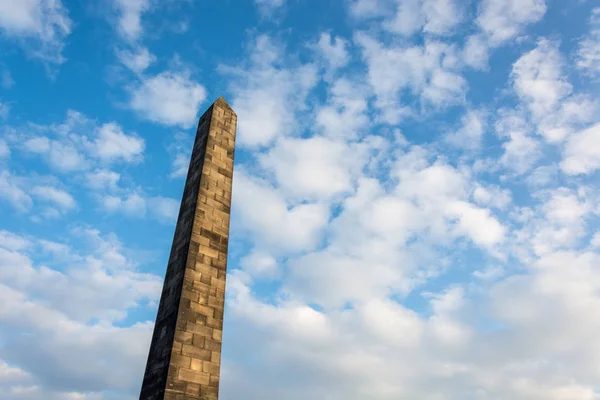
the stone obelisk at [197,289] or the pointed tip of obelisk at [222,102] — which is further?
the pointed tip of obelisk at [222,102]

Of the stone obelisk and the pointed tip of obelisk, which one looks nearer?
the stone obelisk

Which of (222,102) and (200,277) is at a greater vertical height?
(222,102)

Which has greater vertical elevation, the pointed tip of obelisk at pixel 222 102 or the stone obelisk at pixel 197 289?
the pointed tip of obelisk at pixel 222 102

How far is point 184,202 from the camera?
14.4m

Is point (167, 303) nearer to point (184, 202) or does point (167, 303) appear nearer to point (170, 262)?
point (170, 262)

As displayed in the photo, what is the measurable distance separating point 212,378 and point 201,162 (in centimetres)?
667

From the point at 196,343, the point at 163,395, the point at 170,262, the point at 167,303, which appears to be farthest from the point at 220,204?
the point at 163,395

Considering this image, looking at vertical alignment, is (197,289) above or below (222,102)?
below

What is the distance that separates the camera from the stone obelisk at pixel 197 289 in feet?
35.1

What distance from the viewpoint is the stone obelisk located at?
10.7 metres

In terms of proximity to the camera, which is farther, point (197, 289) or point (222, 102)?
point (222, 102)

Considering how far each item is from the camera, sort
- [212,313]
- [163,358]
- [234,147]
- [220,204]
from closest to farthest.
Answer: [163,358] < [212,313] < [220,204] < [234,147]

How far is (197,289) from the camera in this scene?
11.9m

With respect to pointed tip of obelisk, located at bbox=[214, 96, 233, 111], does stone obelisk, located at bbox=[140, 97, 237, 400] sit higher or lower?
lower
